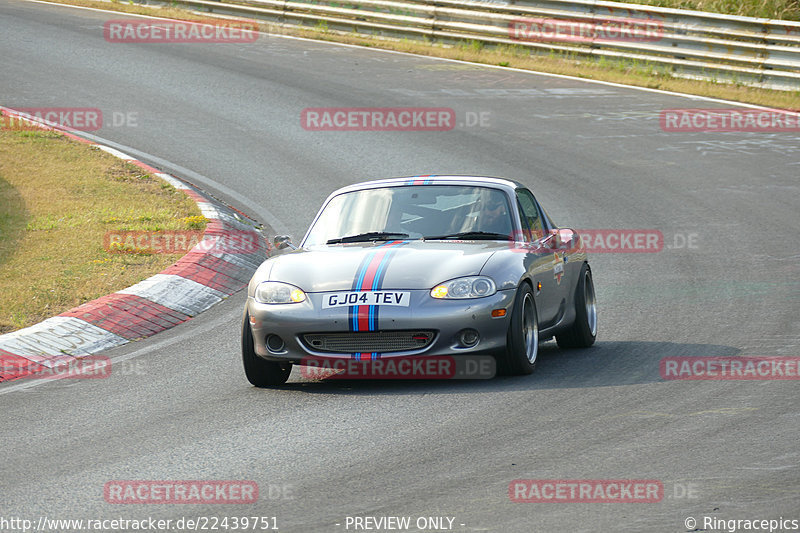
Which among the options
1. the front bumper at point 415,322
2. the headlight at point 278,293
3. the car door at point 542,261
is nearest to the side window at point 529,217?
the car door at point 542,261

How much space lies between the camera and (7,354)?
8.77 meters

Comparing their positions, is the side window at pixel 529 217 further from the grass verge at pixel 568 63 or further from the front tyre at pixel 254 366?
the grass verge at pixel 568 63

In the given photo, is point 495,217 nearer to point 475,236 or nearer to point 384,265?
point 475,236

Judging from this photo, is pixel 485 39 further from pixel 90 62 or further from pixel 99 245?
pixel 99 245

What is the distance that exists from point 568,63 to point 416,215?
16195 mm

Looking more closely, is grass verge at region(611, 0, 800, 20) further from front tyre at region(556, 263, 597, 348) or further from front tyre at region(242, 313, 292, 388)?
front tyre at region(242, 313, 292, 388)

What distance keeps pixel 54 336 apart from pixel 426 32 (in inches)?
713

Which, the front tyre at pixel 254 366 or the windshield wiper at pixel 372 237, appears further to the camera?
the windshield wiper at pixel 372 237

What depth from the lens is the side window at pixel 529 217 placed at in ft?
30.1

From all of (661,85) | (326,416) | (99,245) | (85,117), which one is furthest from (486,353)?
(661,85)

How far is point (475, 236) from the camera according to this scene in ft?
28.9

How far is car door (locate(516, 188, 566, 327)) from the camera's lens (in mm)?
8664

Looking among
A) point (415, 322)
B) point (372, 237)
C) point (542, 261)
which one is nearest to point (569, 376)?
point (542, 261)

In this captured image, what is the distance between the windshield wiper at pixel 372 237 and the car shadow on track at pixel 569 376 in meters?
1.03
